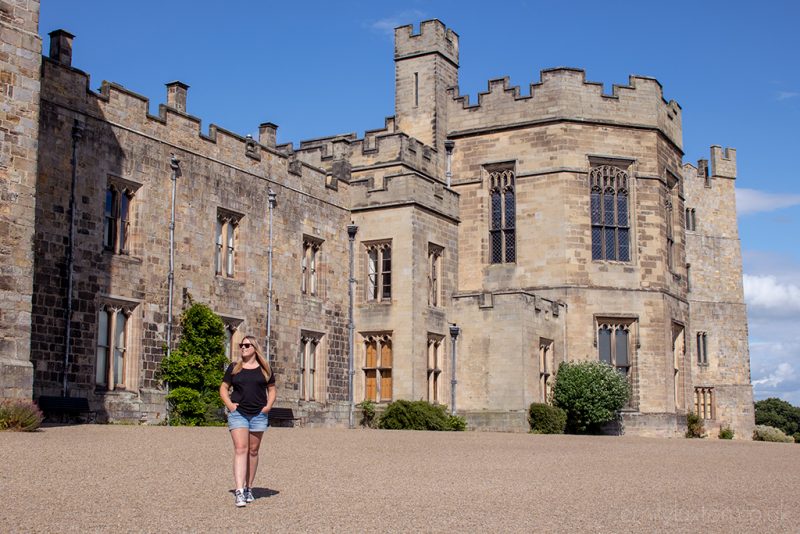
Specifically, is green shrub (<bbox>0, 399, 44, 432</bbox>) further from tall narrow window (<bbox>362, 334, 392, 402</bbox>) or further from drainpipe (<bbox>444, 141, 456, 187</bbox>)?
drainpipe (<bbox>444, 141, 456, 187</bbox>)

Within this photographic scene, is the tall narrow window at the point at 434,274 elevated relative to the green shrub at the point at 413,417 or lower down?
elevated

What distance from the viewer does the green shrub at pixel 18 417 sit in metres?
14.7

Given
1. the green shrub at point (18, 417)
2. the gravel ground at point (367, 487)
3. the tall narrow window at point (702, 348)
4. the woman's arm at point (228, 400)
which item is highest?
the tall narrow window at point (702, 348)

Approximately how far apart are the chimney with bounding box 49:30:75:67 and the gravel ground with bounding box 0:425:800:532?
7359 mm

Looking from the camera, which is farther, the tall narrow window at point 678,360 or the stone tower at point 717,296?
the stone tower at point 717,296

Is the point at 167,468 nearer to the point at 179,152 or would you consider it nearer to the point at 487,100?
the point at 179,152

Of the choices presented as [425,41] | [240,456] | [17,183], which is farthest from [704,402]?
[240,456]

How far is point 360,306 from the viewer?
27.0 meters

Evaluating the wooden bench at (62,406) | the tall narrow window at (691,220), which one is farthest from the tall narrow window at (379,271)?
the tall narrow window at (691,220)

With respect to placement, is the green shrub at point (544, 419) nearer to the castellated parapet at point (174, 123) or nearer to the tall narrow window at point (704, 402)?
the castellated parapet at point (174, 123)

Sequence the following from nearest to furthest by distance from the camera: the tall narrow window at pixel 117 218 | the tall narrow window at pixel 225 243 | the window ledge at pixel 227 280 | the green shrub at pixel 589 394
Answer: the tall narrow window at pixel 117 218 → the window ledge at pixel 227 280 → the tall narrow window at pixel 225 243 → the green shrub at pixel 589 394

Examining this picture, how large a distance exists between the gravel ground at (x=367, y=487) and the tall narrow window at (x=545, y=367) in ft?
32.3

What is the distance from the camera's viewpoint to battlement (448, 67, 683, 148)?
29281 mm

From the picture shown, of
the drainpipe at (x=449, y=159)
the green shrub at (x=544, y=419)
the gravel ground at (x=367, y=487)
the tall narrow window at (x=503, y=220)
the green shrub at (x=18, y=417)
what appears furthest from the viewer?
the drainpipe at (x=449, y=159)
